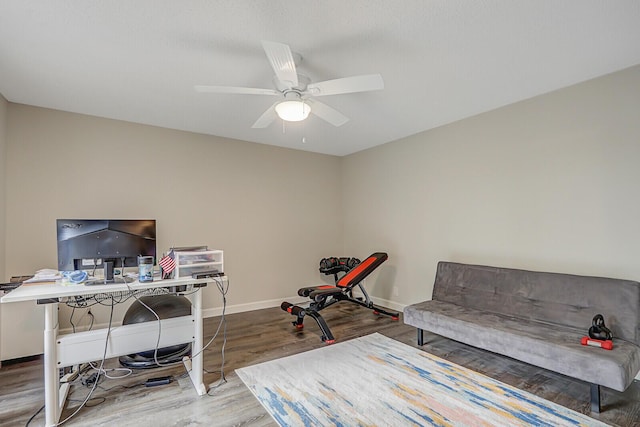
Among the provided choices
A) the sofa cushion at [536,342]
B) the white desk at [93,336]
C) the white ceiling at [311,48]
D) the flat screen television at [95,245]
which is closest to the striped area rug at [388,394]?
the sofa cushion at [536,342]

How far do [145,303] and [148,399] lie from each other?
0.72 m

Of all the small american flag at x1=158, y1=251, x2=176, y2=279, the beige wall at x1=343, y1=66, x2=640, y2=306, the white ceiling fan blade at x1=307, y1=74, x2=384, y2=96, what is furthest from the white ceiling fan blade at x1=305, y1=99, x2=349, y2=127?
the beige wall at x1=343, y1=66, x2=640, y2=306

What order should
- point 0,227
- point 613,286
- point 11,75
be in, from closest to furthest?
point 613,286, point 11,75, point 0,227

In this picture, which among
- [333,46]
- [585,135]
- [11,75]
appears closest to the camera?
[333,46]

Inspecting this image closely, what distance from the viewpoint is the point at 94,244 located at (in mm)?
2260

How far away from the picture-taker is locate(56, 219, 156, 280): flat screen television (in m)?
2.21

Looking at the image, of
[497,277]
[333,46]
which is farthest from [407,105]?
[497,277]

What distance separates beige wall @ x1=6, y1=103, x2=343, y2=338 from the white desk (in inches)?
65.0

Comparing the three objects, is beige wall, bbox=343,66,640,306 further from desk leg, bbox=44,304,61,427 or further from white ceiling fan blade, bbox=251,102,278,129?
desk leg, bbox=44,304,61,427

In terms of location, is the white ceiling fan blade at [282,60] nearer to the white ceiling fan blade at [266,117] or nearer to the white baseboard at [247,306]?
Result: the white ceiling fan blade at [266,117]

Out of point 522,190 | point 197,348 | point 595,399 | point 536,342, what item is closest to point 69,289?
point 197,348

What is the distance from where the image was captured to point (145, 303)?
8.27ft

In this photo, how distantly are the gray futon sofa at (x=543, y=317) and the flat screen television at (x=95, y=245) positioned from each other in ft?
8.94

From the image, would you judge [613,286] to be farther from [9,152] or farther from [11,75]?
[9,152]
